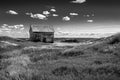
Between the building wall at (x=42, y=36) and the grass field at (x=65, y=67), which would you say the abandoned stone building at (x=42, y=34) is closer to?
the building wall at (x=42, y=36)

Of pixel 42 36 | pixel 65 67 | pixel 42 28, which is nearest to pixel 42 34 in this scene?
pixel 42 36

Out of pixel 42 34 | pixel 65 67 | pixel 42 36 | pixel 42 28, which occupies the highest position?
pixel 42 28

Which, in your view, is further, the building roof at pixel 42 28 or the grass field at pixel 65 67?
the building roof at pixel 42 28

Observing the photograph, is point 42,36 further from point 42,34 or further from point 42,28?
point 42,28

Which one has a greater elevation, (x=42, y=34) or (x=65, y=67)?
(x=42, y=34)

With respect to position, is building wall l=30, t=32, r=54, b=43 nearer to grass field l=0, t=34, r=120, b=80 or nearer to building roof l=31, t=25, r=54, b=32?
building roof l=31, t=25, r=54, b=32

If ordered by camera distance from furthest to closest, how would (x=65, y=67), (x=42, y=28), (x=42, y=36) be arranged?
(x=42, y=28), (x=42, y=36), (x=65, y=67)

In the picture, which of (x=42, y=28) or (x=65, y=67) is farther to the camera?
(x=42, y=28)

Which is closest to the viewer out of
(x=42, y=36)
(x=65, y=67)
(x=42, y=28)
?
(x=65, y=67)

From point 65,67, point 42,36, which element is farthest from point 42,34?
point 65,67

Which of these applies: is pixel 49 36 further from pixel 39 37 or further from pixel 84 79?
pixel 84 79

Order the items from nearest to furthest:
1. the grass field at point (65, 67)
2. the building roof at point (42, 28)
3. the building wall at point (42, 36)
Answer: the grass field at point (65, 67) → the building wall at point (42, 36) → the building roof at point (42, 28)

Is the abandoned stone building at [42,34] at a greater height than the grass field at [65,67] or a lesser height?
greater

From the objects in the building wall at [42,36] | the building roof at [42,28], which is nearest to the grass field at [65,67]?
the building wall at [42,36]
